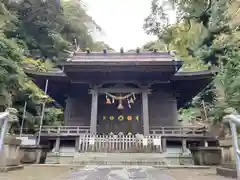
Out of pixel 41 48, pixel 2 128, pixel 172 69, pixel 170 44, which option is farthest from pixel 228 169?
pixel 41 48

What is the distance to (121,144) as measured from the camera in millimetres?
10102

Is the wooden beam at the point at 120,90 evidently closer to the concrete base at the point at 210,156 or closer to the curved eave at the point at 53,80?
the curved eave at the point at 53,80

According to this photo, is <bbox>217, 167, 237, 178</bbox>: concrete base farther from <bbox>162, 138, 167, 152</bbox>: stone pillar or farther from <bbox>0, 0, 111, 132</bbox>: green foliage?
<bbox>0, 0, 111, 132</bbox>: green foliage

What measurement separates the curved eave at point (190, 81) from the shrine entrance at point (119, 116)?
2.49m

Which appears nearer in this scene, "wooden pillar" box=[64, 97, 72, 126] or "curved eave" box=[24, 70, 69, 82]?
"curved eave" box=[24, 70, 69, 82]

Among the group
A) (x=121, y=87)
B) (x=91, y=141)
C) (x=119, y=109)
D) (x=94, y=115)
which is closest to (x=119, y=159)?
(x=91, y=141)

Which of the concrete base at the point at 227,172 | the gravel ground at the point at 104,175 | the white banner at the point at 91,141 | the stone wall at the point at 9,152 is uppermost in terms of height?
the white banner at the point at 91,141

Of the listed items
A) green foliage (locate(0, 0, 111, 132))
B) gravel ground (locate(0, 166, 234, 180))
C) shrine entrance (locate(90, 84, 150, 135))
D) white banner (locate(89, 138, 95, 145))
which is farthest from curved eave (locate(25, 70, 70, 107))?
gravel ground (locate(0, 166, 234, 180))

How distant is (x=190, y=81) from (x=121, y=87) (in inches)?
161

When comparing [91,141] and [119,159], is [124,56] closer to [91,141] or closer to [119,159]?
[91,141]

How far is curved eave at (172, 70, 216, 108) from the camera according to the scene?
40.2 ft

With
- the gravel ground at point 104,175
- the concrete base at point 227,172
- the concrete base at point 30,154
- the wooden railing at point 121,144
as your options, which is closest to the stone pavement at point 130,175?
the gravel ground at point 104,175

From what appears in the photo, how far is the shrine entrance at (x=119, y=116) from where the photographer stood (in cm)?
1326

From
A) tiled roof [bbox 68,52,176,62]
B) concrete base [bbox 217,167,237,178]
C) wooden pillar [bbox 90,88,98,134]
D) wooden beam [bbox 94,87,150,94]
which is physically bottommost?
concrete base [bbox 217,167,237,178]
